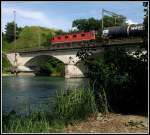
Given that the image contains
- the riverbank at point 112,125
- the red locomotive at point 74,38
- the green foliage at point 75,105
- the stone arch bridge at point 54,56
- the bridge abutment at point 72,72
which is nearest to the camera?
the riverbank at point 112,125

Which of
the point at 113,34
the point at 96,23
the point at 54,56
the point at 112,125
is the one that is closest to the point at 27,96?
the point at 112,125

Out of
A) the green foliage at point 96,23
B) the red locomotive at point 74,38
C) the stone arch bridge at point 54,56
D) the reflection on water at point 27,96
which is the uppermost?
the green foliage at point 96,23

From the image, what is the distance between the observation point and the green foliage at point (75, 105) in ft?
34.4

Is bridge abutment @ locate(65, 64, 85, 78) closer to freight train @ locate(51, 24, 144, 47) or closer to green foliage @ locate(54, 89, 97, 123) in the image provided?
freight train @ locate(51, 24, 144, 47)

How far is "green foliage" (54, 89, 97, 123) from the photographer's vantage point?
10.5 meters

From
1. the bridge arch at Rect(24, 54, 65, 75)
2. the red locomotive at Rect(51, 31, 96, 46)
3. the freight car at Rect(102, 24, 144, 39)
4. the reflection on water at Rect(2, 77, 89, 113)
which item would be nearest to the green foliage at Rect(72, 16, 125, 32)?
the bridge arch at Rect(24, 54, 65, 75)

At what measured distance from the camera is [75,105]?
1063 centimetres

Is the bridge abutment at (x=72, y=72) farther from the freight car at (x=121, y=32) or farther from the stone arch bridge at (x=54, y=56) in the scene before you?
the freight car at (x=121, y=32)

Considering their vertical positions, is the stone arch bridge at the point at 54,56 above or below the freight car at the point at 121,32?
below

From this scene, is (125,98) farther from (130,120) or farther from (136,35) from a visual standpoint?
(136,35)

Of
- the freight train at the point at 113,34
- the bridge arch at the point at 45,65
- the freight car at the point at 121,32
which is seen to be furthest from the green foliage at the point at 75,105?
Answer: the bridge arch at the point at 45,65

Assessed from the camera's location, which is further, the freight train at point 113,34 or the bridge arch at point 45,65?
the bridge arch at point 45,65

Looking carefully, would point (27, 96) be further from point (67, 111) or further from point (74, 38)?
point (74, 38)

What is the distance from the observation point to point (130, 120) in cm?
952
